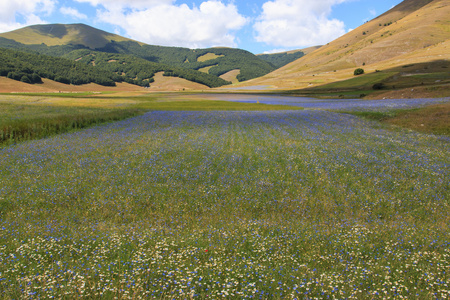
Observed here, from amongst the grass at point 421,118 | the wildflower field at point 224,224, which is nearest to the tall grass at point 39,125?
the wildflower field at point 224,224

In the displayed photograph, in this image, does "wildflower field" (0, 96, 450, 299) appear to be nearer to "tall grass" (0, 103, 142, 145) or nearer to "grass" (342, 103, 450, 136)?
"tall grass" (0, 103, 142, 145)

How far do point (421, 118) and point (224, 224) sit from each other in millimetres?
32723

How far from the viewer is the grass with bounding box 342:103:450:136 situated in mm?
25480

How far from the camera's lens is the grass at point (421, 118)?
83.6 feet

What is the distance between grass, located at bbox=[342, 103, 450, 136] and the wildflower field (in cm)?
1202

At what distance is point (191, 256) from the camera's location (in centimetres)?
604

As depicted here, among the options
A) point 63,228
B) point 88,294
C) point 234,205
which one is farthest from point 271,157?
point 88,294

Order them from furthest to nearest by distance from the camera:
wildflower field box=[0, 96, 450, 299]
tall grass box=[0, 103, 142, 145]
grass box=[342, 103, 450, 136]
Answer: grass box=[342, 103, 450, 136], tall grass box=[0, 103, 142, 145], wildflower field box=[0, 96, 450, 299]

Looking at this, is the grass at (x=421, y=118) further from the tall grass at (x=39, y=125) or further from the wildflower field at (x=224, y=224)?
the tall grass at (x=39, y=125)

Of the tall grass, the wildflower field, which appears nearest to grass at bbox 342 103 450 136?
the wildflower field

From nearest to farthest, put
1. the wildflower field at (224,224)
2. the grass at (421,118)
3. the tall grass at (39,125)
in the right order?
the wildflower field at (224,224) < the tall grass at (39,125) < the grass at (421,118)

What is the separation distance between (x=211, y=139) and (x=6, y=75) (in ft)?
743

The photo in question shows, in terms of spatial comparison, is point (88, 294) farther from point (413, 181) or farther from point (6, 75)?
point (6, 75)

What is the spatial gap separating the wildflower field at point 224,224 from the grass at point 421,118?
1202cm
